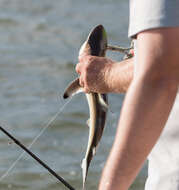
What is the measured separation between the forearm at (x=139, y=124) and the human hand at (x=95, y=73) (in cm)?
76

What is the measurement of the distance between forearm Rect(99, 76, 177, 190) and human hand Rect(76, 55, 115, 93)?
76 centimetres

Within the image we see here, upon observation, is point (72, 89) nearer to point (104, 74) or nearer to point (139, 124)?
point (104, 74)

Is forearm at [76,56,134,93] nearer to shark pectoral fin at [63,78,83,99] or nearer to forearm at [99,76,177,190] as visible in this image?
shark pectoral fin at [63,78,83,99]

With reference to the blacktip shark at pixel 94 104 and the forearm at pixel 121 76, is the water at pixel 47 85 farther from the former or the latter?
the forearm at pixel 121 76

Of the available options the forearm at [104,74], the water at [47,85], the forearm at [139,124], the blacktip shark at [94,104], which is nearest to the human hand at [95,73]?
the forearm at [104,74]

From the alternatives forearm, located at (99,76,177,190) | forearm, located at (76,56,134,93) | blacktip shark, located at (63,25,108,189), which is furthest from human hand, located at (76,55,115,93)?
forearm, located at (99,76,177,190)

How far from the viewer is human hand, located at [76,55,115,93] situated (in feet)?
9.32

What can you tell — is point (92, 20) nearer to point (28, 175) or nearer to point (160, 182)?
point (28, 175)

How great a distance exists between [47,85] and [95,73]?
5.50 meters

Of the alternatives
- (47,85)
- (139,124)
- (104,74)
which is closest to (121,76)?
(104,74)

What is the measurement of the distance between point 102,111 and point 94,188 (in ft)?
7.93

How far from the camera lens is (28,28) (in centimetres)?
1094

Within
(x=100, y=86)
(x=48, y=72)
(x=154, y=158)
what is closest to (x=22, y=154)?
(x=48, y=72)

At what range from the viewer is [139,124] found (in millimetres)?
2031
